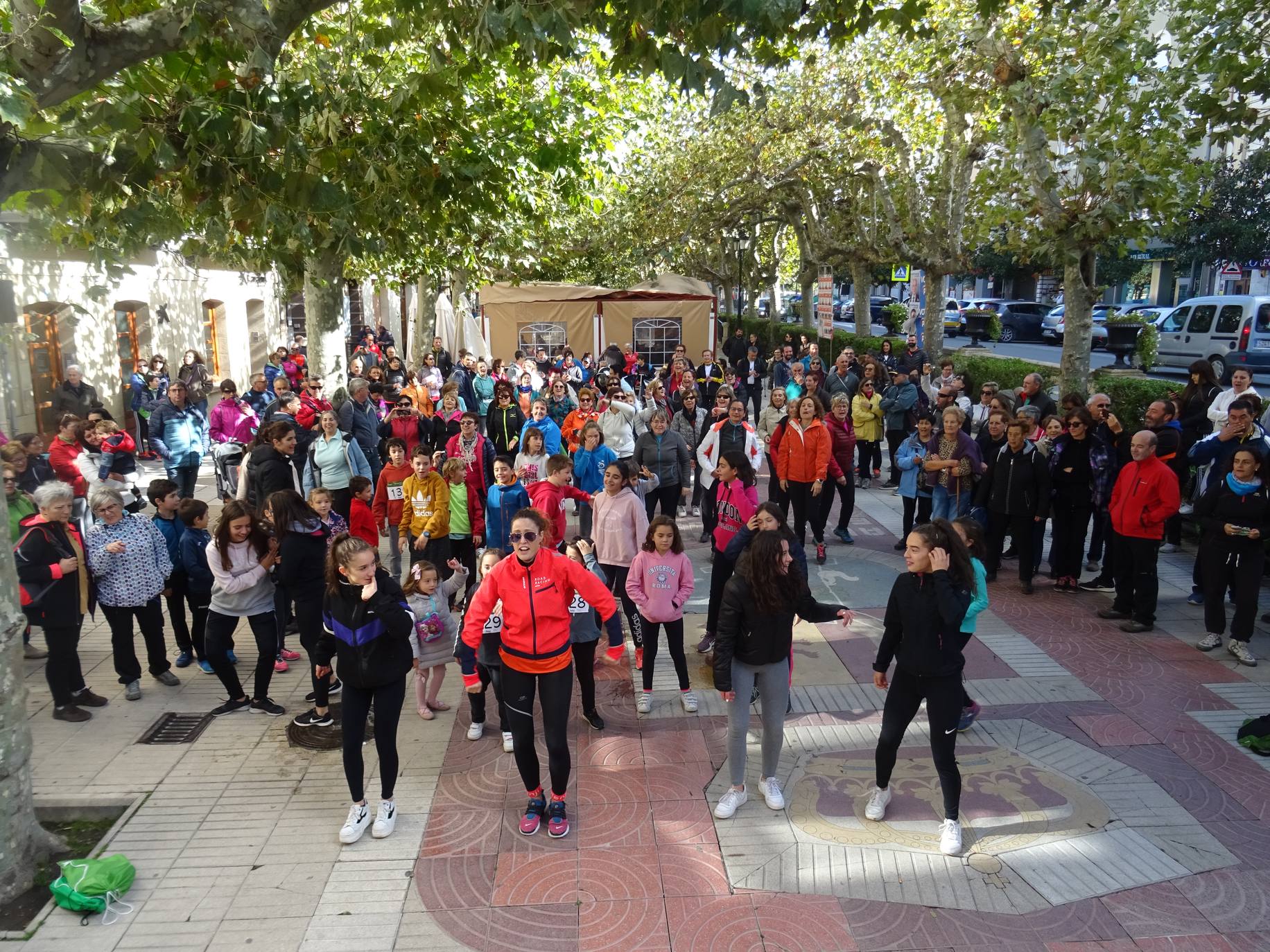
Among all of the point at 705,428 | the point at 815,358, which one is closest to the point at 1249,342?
the point at 815,358

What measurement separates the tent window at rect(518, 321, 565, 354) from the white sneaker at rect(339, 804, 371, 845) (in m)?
19.1

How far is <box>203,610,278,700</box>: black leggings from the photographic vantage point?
6559mm

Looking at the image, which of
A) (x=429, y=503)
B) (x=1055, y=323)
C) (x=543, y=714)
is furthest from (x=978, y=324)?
(x=543, y=714)

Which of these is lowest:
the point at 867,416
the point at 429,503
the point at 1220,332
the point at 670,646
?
the point at 670,646

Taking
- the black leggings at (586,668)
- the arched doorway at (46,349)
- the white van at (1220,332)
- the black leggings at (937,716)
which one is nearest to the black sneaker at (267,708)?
the black leggings at (586,668)

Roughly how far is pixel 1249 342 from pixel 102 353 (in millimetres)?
23729

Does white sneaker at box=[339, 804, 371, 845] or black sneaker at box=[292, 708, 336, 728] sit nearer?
white sneaker at box=[339, 804, 371, 845]

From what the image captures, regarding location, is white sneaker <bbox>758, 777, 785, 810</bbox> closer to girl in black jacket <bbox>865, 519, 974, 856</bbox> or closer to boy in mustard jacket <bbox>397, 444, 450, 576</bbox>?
girl in black jacket <bbox>865, 519, 974, 856</bbox>

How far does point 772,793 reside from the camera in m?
5.45

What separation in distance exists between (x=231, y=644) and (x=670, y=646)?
3.05 meters

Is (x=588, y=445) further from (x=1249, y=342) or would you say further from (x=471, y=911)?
(x=1249, y=342)

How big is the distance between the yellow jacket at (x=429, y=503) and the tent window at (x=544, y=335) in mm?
15916

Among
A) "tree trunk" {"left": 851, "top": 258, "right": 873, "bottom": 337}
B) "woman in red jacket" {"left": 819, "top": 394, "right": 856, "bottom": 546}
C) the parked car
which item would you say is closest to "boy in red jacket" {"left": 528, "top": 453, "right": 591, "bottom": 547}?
"woman in red jacket" {"left": 819, "top": 394, "right": 856, "bottom": 546}

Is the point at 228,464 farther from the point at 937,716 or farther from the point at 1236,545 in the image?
the point at 1236,545
